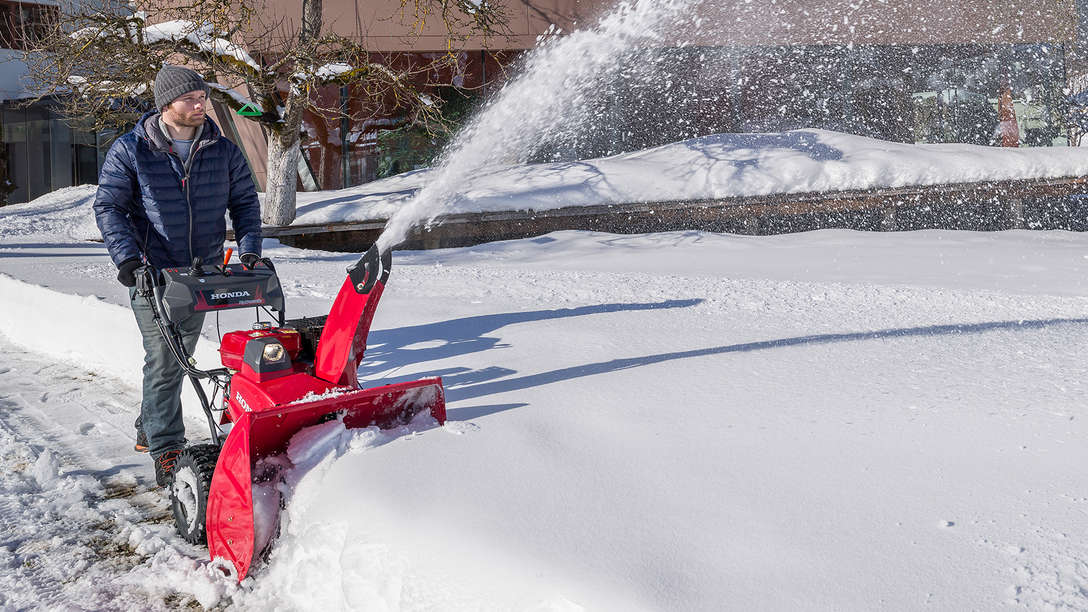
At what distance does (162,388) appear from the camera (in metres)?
3.36

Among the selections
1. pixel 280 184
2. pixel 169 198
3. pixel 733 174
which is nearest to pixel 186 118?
pixel 169 198

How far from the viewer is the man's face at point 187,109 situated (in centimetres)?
300

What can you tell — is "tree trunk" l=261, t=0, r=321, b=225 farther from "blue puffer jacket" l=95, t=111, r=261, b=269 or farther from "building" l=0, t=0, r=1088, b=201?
"blue puffer jacket" l=95, t=111, r=261, b=269

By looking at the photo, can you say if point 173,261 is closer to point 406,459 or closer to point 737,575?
point 406,459

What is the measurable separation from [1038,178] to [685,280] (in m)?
7.78

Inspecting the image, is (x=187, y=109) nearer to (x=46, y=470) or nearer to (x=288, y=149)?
(x=46, y=470)

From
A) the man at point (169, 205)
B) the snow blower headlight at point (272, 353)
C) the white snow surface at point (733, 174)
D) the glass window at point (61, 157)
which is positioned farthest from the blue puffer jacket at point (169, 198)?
the glass window at point (61, 157)

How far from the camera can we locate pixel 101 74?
427 inches

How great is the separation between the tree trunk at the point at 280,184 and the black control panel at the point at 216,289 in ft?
32.5

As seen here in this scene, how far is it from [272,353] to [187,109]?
1.00m

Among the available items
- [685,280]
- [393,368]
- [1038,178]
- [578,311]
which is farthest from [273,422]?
[1038,178]

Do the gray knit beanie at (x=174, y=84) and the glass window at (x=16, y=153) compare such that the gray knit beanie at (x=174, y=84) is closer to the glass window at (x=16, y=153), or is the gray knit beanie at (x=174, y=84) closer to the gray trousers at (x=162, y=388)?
the gray trousers at (x=162, y=388)

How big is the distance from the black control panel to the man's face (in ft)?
1.90

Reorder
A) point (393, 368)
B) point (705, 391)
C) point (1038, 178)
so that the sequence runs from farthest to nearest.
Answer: point (1038, 178)
point (393, 368)
point (705, 391)
